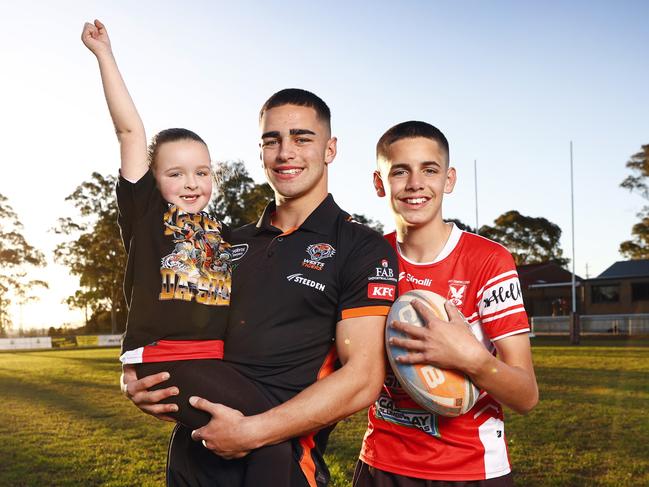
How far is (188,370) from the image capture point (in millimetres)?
2686

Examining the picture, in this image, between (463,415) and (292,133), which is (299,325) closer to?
(292,133)

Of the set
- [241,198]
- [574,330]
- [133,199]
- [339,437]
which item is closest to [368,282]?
[133,199]

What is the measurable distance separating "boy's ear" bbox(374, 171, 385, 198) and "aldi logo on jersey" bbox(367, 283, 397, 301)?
2.75 feet

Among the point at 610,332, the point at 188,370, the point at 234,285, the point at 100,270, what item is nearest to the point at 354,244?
the point at 234,285

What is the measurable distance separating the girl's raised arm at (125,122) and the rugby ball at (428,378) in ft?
4.15

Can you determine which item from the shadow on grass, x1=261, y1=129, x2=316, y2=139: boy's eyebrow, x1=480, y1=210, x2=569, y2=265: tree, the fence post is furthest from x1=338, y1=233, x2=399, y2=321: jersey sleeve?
x1=480, y1=210, x2=569, y2=265: tree

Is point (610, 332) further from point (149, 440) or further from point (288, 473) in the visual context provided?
point (288, 473)

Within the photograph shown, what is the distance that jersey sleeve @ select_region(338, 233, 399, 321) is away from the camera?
2.79 m

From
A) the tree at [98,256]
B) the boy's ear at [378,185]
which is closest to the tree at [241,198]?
the tree at [98,256]

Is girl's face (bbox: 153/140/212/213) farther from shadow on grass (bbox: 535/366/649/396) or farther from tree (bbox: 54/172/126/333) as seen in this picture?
tree (bbox: 54/172/126/333)

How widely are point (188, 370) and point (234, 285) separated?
436 mm

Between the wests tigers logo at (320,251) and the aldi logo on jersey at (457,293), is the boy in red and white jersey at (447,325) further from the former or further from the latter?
the wests tigers logo at (320,251)

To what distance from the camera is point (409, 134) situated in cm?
342

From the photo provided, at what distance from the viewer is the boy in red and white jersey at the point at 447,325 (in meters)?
2.98
